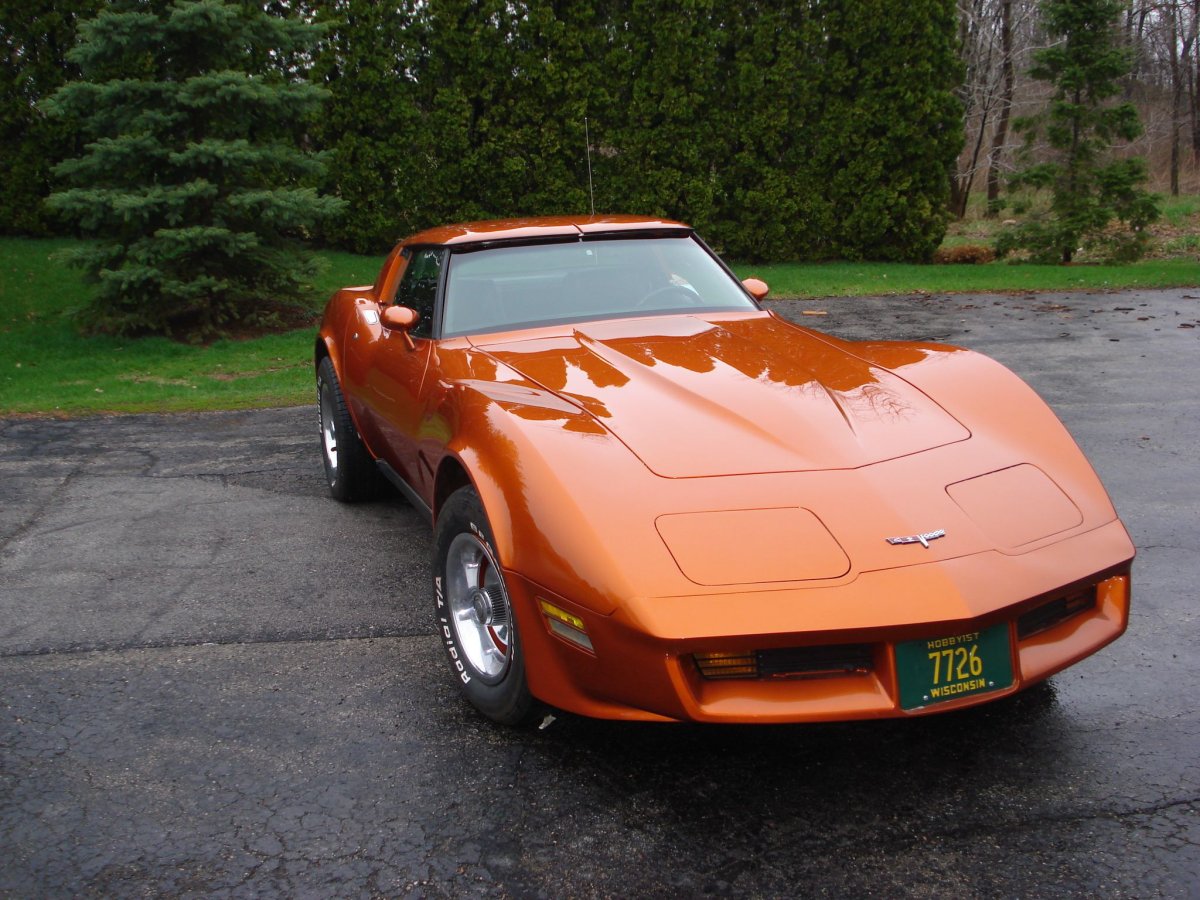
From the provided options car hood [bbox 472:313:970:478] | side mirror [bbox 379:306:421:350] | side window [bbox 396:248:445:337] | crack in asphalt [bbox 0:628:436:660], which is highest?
side window [bbox 396:248:445:337]

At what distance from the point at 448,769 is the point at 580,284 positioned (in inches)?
90.0

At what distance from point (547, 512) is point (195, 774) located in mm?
1211

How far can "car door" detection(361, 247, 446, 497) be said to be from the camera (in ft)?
13.1

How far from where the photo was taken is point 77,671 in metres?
3.59

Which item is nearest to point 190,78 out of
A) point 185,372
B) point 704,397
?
point 185,372

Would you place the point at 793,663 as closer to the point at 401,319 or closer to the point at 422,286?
the point at 401,319

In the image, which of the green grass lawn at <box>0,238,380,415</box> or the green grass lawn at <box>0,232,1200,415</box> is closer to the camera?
the green grass lawn at <box>0,238,380,415</box>

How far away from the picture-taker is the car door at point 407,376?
4.00 meters

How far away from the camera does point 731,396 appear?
10.9ft

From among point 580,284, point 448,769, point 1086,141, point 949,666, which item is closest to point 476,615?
point 448,769

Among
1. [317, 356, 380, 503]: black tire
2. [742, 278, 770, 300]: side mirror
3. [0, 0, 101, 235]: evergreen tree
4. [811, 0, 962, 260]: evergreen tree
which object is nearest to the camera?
[742, 278, 770, 300]: side mirror

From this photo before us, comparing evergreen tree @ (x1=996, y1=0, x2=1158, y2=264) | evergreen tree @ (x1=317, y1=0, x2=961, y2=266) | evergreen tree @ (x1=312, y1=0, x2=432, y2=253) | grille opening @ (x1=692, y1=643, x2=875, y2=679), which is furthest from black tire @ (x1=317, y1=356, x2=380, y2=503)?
evergreen tree @ (x1=996, y1=0, x2=1158, y2=264)

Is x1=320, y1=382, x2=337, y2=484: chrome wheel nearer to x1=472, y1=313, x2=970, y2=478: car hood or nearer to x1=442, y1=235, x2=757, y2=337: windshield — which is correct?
x1=442, y1=235, x2=757, y2=337: windshield

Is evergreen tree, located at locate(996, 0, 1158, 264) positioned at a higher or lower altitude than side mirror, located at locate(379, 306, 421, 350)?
higher
